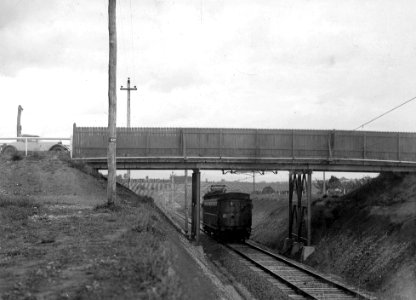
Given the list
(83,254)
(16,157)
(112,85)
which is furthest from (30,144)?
(83,254)

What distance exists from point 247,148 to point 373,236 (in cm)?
1007

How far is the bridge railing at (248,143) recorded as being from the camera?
31969 mm

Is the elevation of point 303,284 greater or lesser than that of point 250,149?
lesser

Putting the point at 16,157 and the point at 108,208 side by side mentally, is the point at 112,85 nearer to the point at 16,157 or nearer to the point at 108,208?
the point at 108,208

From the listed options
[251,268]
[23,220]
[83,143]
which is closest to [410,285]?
[251,268]

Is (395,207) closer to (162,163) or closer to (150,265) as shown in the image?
(162,163)

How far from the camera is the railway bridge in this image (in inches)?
1246

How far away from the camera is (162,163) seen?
1251 inches

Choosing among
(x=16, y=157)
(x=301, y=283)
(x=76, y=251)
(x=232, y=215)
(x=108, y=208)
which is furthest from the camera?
(x=232, y=215)

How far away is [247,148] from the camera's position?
106 ft

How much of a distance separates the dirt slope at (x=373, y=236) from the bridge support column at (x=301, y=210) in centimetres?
80

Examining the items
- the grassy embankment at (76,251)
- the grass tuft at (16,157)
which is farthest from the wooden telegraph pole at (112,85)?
the grass tuft at (16,157)

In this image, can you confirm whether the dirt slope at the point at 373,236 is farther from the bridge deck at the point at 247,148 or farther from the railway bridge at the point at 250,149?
the bridge deck at the point at 247,148

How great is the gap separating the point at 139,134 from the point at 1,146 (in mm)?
9845
